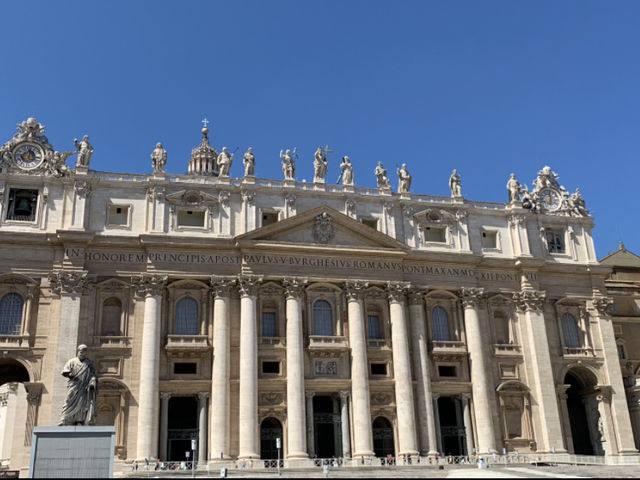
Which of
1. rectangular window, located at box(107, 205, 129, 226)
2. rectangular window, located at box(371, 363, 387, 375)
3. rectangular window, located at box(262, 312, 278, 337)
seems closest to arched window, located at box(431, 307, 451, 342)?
rectangular window, located at box(371, 363, 387, 375)

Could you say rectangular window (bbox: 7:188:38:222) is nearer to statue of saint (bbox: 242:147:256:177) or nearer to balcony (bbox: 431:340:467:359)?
statue of saint (bbox: 242:147:256:177)

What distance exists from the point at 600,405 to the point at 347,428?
63.5 ft

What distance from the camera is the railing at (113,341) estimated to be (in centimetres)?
4447

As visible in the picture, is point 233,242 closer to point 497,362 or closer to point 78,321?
point 78,321

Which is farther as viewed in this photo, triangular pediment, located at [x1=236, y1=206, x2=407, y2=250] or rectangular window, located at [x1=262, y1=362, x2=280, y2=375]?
triangular pediment, located at [x1=236, y1=206, x2=407, y2=250]

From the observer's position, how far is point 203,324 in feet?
152

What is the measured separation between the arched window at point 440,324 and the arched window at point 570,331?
30.9 feet

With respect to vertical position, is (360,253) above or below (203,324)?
above

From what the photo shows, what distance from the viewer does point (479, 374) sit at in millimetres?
49250

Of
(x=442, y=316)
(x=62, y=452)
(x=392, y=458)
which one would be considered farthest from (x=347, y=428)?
(x=62, y=452)

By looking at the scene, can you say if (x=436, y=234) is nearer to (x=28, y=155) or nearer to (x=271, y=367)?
(x=271, y=367)

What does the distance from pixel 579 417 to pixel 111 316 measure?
116 ft

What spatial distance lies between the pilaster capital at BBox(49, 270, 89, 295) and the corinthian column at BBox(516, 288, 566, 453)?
100 feet

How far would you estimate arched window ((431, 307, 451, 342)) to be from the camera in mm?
51031
